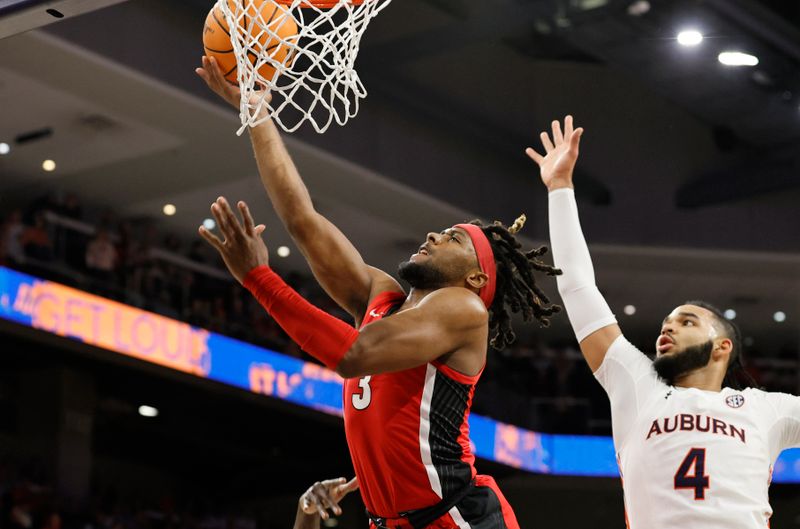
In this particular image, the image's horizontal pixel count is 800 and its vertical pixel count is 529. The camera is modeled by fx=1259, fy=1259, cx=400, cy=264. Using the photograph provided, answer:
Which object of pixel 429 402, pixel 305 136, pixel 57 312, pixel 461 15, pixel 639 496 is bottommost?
pixel 639 496

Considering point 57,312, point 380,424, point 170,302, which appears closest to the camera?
point 380,424

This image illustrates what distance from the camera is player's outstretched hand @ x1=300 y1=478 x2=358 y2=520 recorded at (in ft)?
14.9

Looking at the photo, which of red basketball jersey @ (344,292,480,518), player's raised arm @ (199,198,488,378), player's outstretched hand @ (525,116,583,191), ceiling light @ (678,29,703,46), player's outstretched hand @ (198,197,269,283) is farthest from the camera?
ceiling light @ (678,29,703,46)

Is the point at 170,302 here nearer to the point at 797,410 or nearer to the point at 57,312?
the point at 57,312

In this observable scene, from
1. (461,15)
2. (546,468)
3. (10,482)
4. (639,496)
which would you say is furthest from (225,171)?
(639,496)

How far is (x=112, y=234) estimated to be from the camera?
1491 cm

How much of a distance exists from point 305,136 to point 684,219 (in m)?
6.60

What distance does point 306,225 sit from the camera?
4.41 m

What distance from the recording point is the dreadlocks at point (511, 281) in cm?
443

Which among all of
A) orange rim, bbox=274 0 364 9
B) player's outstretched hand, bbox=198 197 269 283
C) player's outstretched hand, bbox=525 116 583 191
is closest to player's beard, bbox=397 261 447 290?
player's outstretched hand, bbox=198 197 269 283

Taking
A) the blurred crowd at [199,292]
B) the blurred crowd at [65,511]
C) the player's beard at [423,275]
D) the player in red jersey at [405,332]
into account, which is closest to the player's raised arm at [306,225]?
the player in red jersey at [405,332]

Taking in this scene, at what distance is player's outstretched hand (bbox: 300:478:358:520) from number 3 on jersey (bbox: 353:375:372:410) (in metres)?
0.53

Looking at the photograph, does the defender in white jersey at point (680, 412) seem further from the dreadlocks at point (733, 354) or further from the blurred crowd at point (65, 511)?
the blurred crowd at point (65, 511)

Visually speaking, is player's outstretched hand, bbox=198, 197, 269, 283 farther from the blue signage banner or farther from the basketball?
the blue signage banner
